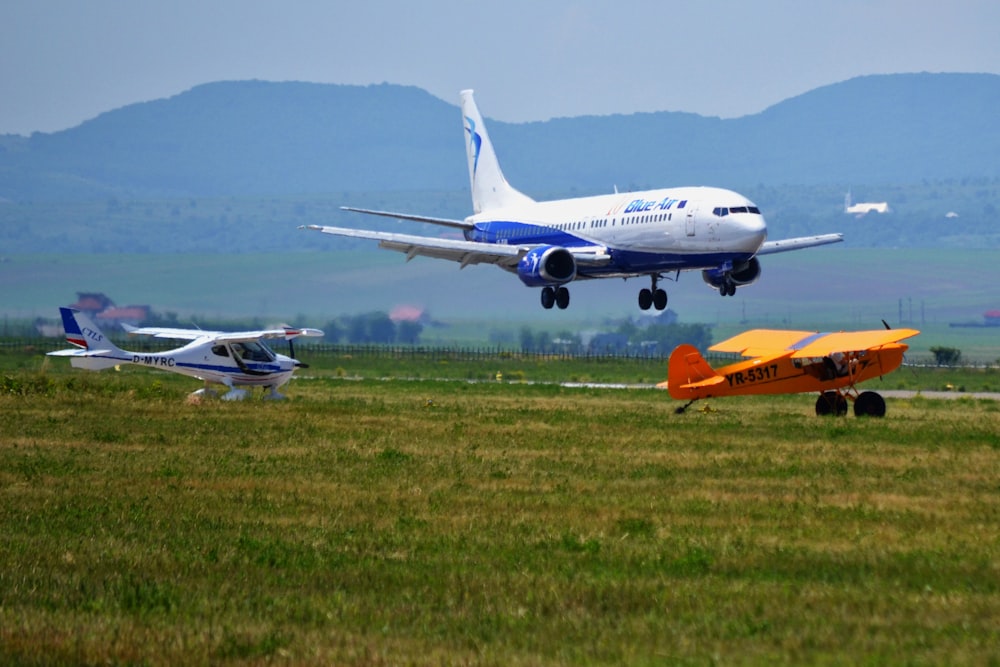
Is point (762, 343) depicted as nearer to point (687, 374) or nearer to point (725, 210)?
point (687, 374)

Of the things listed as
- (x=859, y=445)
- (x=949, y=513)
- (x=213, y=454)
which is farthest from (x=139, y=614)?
(x=859, y=445)

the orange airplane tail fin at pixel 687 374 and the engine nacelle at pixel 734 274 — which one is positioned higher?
the engine nacelle at pixel 734 274

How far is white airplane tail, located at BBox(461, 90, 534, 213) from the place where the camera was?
2884 inches

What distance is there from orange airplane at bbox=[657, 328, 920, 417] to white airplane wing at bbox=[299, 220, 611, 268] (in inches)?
735

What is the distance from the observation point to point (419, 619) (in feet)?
47.9

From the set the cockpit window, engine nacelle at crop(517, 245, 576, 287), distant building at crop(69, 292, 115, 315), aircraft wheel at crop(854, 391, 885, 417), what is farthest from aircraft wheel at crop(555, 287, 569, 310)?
distant building at crop(69, 292, 115, 315)

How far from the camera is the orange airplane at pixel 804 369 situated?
37719mm

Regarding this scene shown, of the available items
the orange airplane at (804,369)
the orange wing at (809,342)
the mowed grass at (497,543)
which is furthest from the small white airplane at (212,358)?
the orange wing at (809,342)

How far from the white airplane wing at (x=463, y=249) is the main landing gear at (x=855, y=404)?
18384 millimetres

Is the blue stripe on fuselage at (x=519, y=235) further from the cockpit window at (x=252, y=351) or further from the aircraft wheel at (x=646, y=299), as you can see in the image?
the cockpit window at (x=252, y=351)

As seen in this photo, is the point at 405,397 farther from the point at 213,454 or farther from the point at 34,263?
the point at 34,263

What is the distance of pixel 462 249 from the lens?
60.7 m

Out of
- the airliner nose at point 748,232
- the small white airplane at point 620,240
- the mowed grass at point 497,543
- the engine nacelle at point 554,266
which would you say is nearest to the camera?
the mowed grass at point 497,543

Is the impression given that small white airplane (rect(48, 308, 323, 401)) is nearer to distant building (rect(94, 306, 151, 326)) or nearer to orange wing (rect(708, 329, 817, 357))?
orange wing (rect(708, 329, 817, 357))
